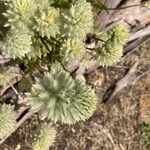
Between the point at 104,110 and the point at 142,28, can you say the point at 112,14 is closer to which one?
the point at 142,28

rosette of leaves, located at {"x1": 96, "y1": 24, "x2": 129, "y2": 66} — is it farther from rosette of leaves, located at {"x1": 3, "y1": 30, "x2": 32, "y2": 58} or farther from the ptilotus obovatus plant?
rosette of leaves, located at {"x1": 3, "y1": 30, "x2": 32, "y2": 58}

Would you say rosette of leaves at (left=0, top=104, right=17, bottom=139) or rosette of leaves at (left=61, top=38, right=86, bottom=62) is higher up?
rosette of leaves at (left=61, top=38, right=86, bottom=62)

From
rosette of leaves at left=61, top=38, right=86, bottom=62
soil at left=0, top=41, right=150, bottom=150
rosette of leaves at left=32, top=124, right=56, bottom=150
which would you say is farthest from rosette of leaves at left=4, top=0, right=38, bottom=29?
soil at left=0, top=41, right=150, bottom=150

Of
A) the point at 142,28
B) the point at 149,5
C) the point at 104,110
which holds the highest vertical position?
the point at 149,5

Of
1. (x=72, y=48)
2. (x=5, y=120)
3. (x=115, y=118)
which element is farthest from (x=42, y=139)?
(x=115, y=118)

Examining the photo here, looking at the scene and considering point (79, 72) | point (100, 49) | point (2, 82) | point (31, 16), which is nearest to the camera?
point (31, 16)

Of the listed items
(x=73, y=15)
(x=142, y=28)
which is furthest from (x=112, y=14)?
(x=73, y=15)
